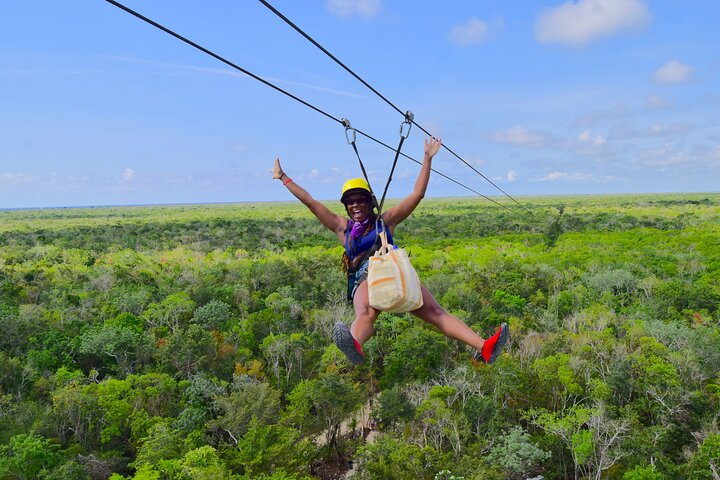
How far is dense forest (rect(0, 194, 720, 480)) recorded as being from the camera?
45.5 feet

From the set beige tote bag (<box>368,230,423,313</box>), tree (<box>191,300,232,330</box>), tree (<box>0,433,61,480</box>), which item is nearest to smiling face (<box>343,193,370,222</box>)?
beige tote bag (<box>368,230,423,313</box>)

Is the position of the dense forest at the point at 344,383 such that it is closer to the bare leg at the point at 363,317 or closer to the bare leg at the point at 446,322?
the bare leg at the point at 446,322

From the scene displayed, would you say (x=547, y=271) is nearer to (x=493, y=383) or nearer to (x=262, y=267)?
(x=493, y=383)

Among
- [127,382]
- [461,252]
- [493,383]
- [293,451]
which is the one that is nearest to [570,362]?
[493,383]

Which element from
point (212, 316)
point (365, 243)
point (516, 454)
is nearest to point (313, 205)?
point (365, 243)

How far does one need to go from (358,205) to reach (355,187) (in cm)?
26

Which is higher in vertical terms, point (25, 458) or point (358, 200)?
point (358, 200)

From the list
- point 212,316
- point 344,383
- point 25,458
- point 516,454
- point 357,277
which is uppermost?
point 357,277

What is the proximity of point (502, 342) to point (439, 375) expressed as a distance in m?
14.2

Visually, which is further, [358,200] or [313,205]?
[313,205]

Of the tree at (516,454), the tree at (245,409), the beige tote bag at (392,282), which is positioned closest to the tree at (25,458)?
the tree at (245,409)

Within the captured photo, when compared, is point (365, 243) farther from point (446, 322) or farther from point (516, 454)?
point (516, 454)

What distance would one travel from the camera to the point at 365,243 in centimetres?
566

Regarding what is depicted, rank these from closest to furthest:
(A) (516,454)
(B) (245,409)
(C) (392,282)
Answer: (C) (392,282)
(A) (516,454)
(B) (245,409)
